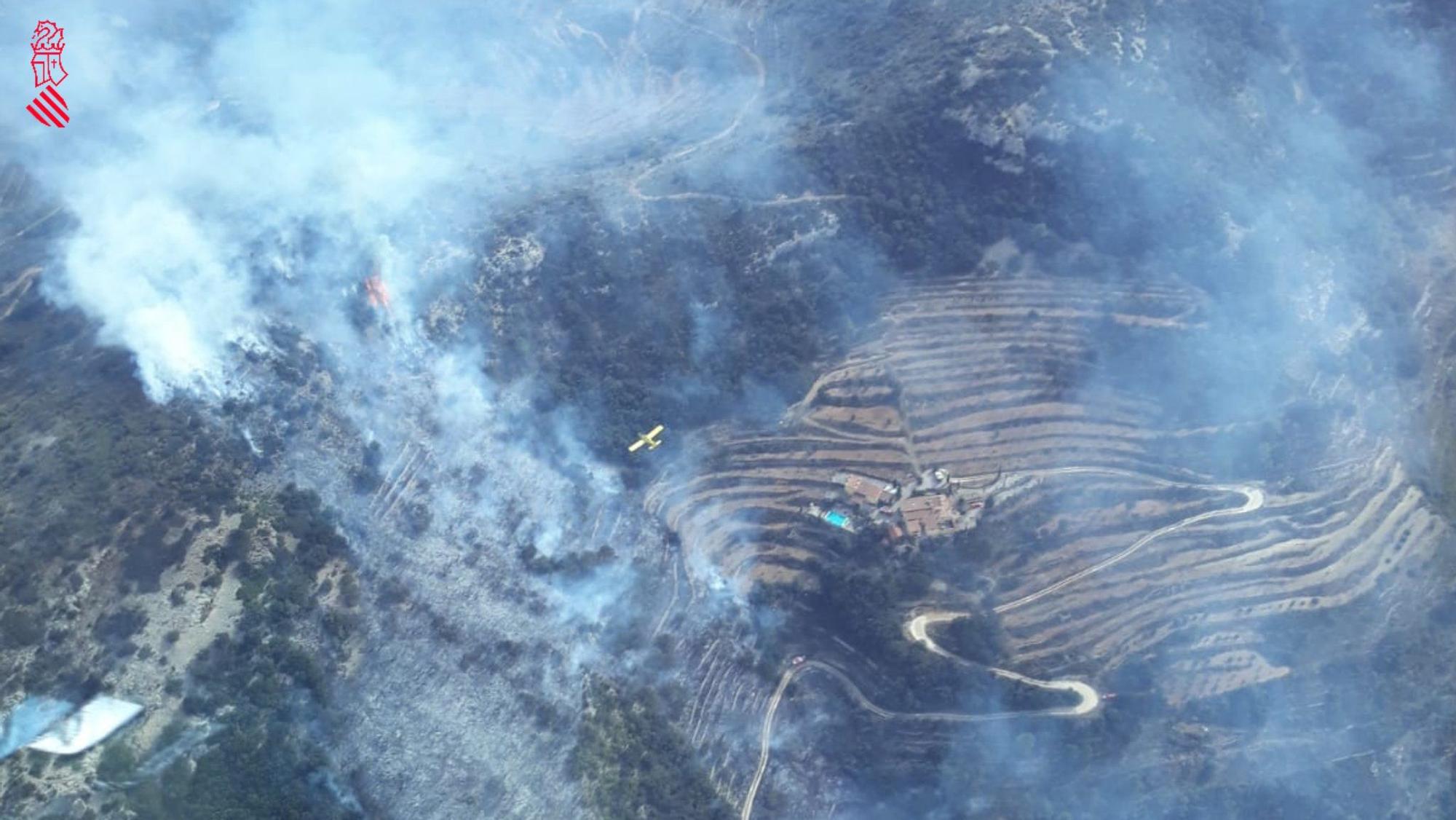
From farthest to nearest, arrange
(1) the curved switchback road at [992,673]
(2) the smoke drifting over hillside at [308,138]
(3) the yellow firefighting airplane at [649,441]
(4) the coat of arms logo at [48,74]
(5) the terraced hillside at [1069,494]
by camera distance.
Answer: (4) the coat of arms logo at [48,74]
(3) the yellow firefighting airplane at [649,441]
(5) the terraced hillside at [1069,494]
(1) the curved switchback road at [992,673]
(2) the smoke drifting over hillside at [308,138]

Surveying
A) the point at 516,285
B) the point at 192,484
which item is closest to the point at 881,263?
the point at 516,285

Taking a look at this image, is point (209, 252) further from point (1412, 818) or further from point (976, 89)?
point (1412, 818)

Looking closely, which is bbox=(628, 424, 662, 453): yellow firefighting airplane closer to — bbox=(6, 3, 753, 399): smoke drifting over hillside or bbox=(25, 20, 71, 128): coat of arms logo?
bbox=(6, 3, 753, 399): smoke drifting over hillside

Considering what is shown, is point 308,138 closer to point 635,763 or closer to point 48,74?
point 48,74

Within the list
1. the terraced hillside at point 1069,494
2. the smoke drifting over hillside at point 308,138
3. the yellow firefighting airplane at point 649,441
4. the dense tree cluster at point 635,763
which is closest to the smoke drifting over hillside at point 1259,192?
the terraced hillside at point 1069,494

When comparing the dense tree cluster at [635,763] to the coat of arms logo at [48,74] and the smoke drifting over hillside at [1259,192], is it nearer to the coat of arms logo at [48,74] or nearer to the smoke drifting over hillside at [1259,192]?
the smoke drifting over hillside at [1259,192]

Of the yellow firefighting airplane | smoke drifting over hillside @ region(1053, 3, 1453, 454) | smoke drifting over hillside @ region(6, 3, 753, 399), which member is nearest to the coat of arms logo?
smoke drifting over hillside @ region(6, 3, 753, 399)

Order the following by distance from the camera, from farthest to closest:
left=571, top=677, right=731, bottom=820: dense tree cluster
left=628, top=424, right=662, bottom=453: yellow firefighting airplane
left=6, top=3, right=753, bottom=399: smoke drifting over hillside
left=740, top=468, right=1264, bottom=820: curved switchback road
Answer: left=628, top=424, right=662, bottom=453: yellow firefighting airplane < left=740, top=468, right=1264, bottom=820: curved switchback road < left=6, top=3, right=753, bottom=399: smoke drifting over hillside < left=571, top=677, right=731, bottom=820: dense tree cluster
